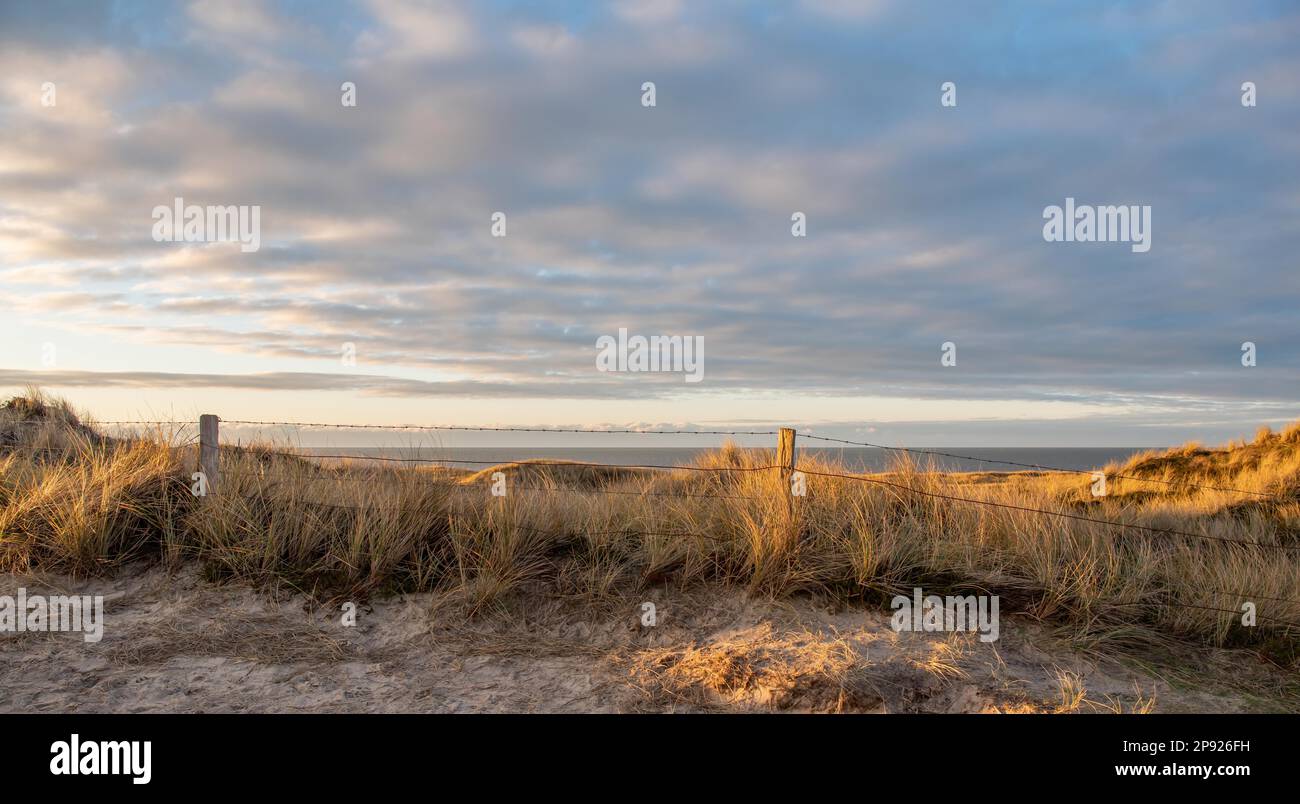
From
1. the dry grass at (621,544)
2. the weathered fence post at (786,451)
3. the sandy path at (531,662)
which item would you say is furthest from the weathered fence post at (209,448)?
the weathered fence post at (786,451)

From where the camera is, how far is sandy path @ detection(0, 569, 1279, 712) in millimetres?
5273

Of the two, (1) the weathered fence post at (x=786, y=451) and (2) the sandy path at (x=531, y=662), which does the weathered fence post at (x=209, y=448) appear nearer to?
(2) the sandy path at (x=531, y=662)

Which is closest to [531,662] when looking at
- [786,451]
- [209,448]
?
Result: [786,451]

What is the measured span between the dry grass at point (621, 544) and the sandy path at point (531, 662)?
0.29 meters

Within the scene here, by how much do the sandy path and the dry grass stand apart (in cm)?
29

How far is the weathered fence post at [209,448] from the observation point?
8.16 m

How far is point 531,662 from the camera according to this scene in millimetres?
6094

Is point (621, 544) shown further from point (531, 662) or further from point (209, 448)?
point (209, 448)

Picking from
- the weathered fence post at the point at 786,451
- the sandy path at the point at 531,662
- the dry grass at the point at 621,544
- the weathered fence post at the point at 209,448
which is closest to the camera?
the sandy path at the point at 531,662

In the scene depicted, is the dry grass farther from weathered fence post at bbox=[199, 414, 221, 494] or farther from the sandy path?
the sandy path

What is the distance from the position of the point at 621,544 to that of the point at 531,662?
171 cm

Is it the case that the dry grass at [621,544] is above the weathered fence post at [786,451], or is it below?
below

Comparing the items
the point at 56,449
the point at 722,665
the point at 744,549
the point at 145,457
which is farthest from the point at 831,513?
the point at 56,449
